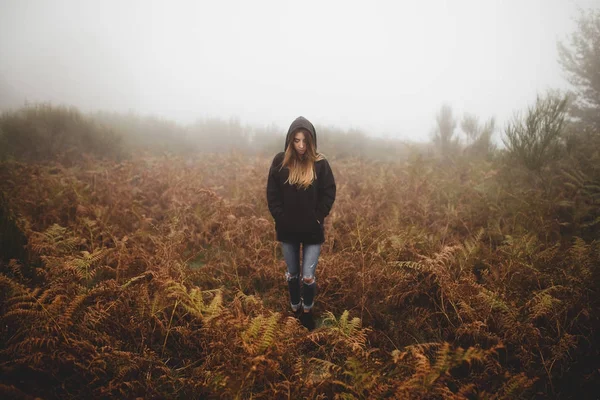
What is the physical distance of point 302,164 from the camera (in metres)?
2.85

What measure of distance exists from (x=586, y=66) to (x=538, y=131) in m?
11.4

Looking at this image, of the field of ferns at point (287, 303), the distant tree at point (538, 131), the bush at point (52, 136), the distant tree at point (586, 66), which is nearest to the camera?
the field of ferns at point (287, 303)

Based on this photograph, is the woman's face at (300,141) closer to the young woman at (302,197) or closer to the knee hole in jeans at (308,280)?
the young woman at (302,197)

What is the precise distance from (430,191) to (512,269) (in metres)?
3.40

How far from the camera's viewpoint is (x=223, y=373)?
1.93 metres

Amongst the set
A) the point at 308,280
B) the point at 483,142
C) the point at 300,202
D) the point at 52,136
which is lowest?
the point at 308,280

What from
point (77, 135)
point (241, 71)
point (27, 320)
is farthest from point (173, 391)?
point (241, 71)

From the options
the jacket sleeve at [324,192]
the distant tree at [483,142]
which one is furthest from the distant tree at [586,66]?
the jacket sleeve at [324,192]

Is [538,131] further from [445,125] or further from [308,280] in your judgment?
[445,125]

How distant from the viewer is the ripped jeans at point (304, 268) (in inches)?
113

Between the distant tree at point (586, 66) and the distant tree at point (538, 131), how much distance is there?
909 centimetres

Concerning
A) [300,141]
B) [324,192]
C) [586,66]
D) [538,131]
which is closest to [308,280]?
[324,192]

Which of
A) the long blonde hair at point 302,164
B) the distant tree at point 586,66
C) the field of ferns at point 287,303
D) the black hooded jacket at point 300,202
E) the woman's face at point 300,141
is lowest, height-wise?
the field of ferns at point 287,303

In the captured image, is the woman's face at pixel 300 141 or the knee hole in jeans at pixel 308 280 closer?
the woman's face at pixel 300 141
